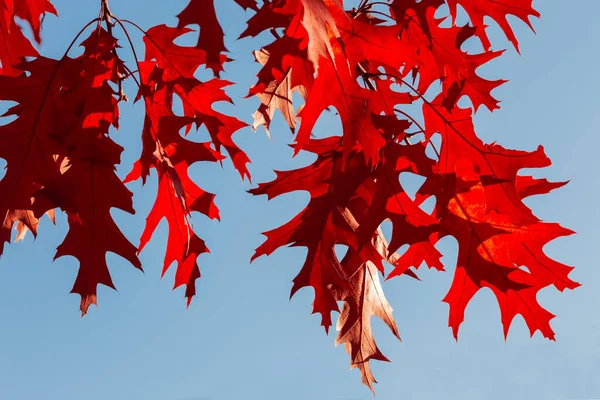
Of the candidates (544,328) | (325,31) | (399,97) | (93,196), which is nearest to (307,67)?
(325,31)

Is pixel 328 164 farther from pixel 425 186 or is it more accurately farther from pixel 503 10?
pixel 503 10

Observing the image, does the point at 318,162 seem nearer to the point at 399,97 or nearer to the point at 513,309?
the point at 399,97

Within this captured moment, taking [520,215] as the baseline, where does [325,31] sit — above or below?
above

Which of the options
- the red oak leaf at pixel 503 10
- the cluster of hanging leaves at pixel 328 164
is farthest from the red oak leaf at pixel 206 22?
the red oak leaf at pixel 503 10

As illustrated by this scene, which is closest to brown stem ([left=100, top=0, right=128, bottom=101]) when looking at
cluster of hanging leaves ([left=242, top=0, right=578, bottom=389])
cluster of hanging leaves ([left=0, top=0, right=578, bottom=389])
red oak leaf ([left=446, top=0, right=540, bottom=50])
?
cluster of hanging leaves ([left=0, top=0, right=578, bottom=389])

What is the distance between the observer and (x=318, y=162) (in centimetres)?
174

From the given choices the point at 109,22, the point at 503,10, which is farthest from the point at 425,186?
the point at 109,22

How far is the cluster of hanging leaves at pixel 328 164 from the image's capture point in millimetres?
1603

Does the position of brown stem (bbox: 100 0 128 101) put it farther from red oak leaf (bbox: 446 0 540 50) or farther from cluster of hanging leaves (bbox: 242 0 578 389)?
red oak leaf (bbox: 446 0 540 50)

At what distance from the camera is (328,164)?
174 cm

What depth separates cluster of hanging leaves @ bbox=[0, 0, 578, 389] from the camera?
5.26ft

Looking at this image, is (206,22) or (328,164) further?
(328,164)

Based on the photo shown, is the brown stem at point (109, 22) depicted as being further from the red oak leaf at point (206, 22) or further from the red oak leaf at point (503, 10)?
the red oak leaf at point (503, 10)

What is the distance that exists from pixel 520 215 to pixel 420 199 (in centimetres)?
24
